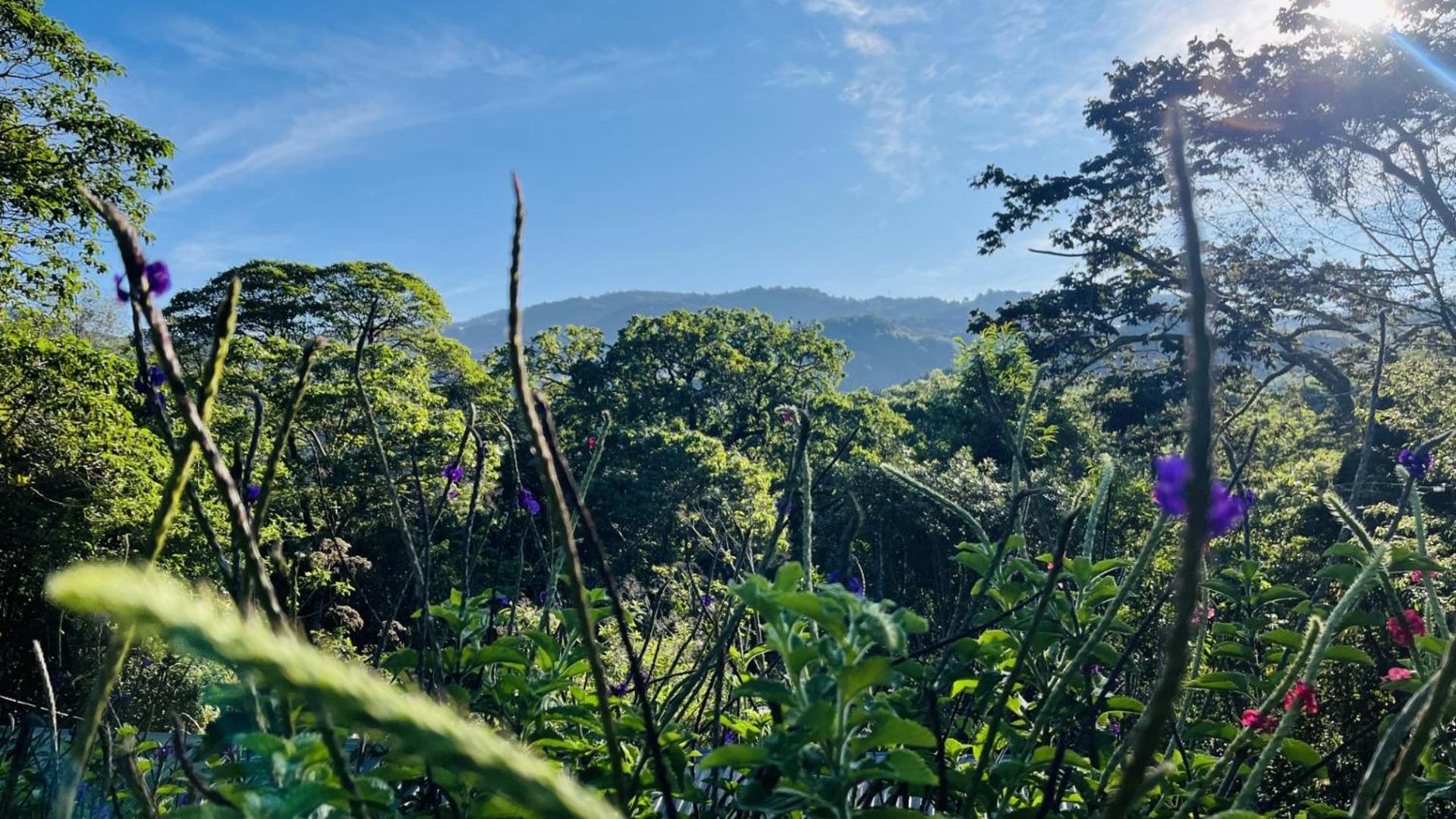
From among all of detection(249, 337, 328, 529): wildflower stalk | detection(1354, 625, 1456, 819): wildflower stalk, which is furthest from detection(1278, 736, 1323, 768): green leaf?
detection(249, 337, 328, 529): wildflower stalk

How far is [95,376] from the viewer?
12.3 metres

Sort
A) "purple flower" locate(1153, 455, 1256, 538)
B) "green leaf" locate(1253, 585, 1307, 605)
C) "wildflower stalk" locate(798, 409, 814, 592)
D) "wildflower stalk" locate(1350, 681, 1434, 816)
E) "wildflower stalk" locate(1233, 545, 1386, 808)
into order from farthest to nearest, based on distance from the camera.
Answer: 1. "green leaf" locate(1253, 585, 1307, 605)
2. "wildflower stalk" locate(798, 409, 814, 592)
3. "purple flower" locate(1153, 455, 1256, 538)
4. "wildflower stalk" locate(1233, 545, 1386, 808)
5. "wildflower stalk" locate(1350, 681, 1434, 816)

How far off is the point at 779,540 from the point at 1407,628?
1.02 metres

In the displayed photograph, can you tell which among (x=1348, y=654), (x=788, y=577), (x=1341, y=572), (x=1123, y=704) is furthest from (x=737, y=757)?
(x=1341, y=572)

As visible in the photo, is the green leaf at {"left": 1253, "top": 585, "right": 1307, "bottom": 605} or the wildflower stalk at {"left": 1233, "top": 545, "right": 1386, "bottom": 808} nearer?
the wildflower stalk at {"left": 1233, "top": 545, "right": 1386, "bottom": 808}

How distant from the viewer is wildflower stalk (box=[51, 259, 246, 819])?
436 millimetres

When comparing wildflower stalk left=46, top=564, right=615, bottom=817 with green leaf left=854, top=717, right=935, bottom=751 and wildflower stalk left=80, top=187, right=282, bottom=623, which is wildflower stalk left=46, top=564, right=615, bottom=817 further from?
green leaf left=854, top=717, right=935, bottom=751

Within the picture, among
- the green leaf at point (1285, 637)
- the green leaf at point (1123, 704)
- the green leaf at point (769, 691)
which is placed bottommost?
the green leaf at point (1123, 704)

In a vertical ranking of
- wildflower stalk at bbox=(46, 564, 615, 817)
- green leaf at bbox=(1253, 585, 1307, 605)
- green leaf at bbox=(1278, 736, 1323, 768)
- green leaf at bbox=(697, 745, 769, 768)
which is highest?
wildflower stalk at bbox=(46, 564, 615, 817)

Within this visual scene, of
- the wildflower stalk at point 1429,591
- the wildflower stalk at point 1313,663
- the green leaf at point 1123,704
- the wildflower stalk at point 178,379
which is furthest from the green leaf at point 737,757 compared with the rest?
the wildflower stalk at point 1429,591

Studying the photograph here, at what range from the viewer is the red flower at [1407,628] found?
1391 mm

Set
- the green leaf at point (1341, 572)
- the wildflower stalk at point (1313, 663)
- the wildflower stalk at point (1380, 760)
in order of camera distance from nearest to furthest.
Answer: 1. the wildflower stalk at point (1380, 760)
2. the wildflower stalk at point (1313, 663)
3. the green leaf at point (1341, 572)

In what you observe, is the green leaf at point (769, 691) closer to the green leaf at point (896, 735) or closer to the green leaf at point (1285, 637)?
the green leaf at point (896, 735)

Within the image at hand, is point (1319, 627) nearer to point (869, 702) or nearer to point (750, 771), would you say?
point (869, 702)
